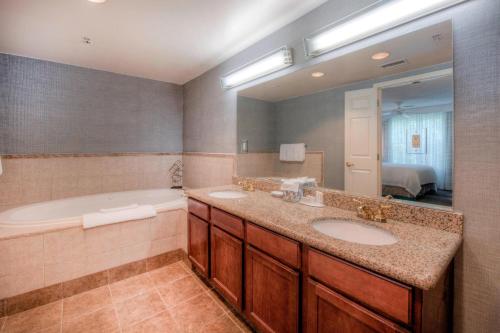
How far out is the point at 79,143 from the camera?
2914 millimetres

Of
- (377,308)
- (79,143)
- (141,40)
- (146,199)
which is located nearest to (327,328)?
(377,308)

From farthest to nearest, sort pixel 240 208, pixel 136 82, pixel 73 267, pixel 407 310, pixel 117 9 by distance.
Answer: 1. pixel 136 82
2. pixel 73 267
3. pixel 117 9
4. pixel 240 208
5. pixel 407 310

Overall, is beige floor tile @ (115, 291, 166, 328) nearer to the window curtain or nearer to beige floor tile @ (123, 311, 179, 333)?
beige floor tile @ (123, 311, 179, 333)

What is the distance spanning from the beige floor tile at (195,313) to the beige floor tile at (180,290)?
0.07 m

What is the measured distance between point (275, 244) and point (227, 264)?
1.90ft

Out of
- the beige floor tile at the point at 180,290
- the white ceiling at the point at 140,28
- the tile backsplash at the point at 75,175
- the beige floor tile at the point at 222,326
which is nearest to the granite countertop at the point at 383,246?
the beige floor tile at the point at 222,326

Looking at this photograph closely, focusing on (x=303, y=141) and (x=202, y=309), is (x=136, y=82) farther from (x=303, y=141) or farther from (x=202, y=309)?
(x=202, y=309)

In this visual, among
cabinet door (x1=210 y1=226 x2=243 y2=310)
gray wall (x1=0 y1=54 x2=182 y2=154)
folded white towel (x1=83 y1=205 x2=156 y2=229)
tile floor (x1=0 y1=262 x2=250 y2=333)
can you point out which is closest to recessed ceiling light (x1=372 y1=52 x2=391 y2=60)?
cabinet door (x1=210 y1=226 x2=243 y2=310)

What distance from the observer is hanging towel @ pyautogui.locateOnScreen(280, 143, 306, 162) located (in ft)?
6.38

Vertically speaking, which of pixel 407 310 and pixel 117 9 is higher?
pixel 117 9

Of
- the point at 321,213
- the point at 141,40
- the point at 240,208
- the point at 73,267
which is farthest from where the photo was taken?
the point at 141,40

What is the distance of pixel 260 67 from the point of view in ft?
6.70

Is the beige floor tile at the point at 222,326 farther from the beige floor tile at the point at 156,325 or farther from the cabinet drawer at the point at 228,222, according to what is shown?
the cabinet drawer at the point at 228,222

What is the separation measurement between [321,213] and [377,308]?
64 centimetres
